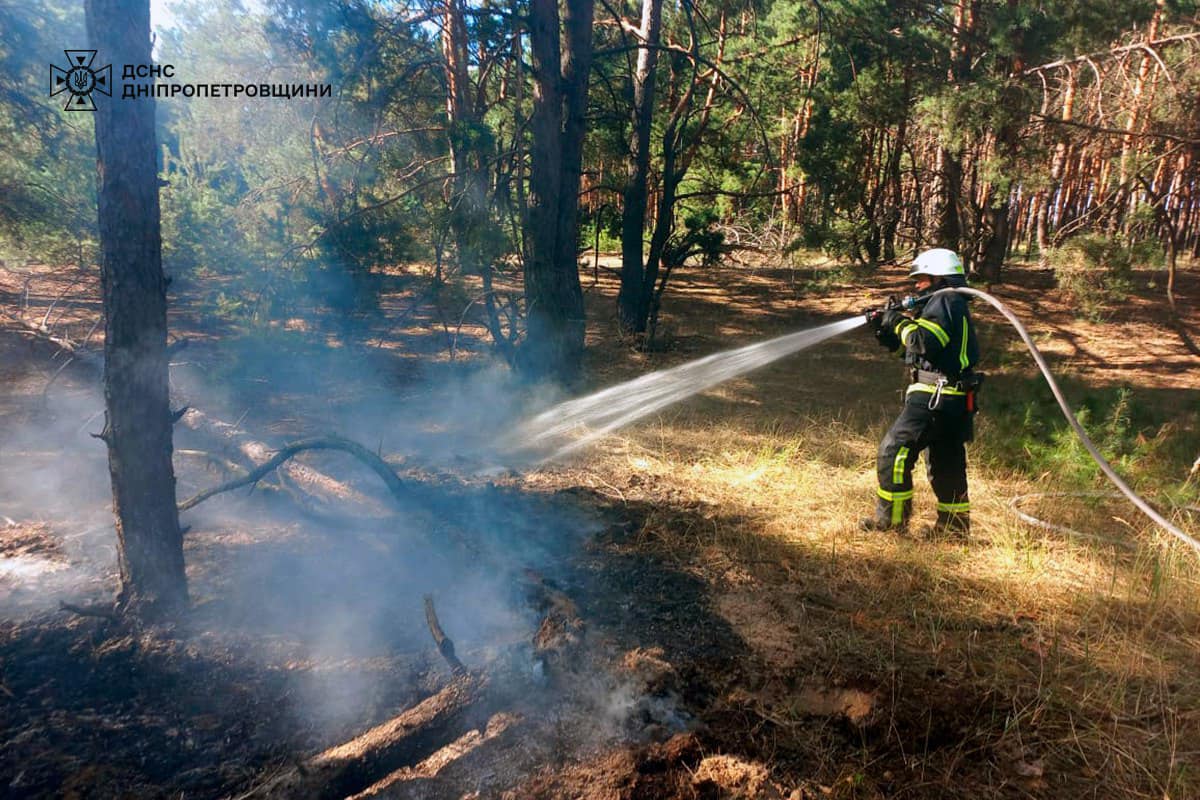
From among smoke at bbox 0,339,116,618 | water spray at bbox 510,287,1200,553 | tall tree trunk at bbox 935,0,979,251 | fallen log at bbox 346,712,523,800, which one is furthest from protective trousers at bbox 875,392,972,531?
tall tree trunk at bbox 935,0,979,251

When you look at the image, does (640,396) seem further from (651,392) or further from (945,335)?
(945,335)

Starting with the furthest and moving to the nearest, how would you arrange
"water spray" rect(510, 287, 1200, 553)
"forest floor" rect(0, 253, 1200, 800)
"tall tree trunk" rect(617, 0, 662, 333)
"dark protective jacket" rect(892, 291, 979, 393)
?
"tall tree trunk" rect(617, 0, 662, 333) → "water spray" rect(510, 287, 1200, 553) → "dark protective jacket" rect(892, 291, 979, 393) → "forest floor" rect(0, 253, 1200, 800)

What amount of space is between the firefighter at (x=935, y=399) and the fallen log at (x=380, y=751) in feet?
10.9

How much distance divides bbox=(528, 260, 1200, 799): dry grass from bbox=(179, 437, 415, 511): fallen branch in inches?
62.5

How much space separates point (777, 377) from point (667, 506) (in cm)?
577

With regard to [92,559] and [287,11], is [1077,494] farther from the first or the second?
[287,11]

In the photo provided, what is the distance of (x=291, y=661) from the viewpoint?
3289mm

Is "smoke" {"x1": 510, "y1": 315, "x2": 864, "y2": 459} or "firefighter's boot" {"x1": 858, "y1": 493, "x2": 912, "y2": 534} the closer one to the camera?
"firefighter's boot" {"x1": 858, "y1": 493, "x2": 912, "y2": 534}

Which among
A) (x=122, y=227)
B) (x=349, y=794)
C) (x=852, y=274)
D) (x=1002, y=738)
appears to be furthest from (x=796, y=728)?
(x=852, y=274)

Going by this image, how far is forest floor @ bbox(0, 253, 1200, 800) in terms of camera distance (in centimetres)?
269

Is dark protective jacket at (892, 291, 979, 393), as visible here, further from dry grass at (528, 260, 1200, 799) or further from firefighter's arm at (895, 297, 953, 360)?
dry grass at (528, 260, 1200, 799)

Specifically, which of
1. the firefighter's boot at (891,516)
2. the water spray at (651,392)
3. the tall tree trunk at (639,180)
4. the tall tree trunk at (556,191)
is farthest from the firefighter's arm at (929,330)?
the tall tree trunk at (639,180)

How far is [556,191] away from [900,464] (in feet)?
18.4

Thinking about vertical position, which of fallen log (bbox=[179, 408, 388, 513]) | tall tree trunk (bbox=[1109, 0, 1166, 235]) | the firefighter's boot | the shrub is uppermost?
tall tree trunk (bbox=[1109, 0, 1166, 235])
